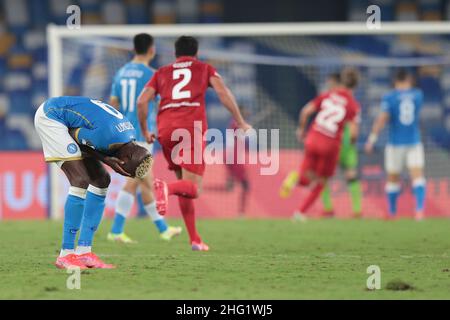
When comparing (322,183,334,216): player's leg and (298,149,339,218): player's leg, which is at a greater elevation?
(298,149,339,218): player's leg

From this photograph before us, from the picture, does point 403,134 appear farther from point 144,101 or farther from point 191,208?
point 144,101

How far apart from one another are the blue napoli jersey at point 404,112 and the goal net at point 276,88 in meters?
1.38

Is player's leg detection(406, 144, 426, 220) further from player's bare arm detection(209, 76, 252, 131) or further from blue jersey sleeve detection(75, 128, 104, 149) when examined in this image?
blue jersey sleeve detection(75, 128, 104, 149)

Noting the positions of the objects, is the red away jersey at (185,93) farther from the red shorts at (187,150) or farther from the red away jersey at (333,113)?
the red away jersey at (333,113)

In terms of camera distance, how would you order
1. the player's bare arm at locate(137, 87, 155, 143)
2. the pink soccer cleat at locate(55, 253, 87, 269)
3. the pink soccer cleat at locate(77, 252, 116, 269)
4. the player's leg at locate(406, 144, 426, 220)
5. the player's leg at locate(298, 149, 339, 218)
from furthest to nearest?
the player's leg at locate(406, 144, 426, 220), the player's leg at locate(298, 149, 339, 218), the player's bare arm at locate(137, 87, 155, 143), the pink soccer cleat at locate(77, 252, 116, 269), the pink soccer cleat at locate(55, 253, 87, 269)

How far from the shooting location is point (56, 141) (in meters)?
6.99

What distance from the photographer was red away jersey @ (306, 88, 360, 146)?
13.6m

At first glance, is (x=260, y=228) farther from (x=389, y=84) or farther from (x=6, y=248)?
(x=389, y=84)

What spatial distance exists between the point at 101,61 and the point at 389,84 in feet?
18.9

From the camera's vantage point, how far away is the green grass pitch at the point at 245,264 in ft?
19.3

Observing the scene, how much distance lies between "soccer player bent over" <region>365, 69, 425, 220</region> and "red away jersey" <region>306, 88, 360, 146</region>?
0.68 meters

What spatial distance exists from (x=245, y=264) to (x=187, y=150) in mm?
1461

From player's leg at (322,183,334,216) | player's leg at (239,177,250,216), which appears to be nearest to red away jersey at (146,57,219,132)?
player's leg at (322,183,334,216)
